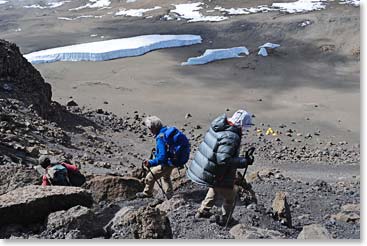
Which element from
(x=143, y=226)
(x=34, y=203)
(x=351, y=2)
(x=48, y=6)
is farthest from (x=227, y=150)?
(x=48, y=6)

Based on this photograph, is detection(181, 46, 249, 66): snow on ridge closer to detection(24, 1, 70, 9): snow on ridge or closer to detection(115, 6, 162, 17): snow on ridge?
detection(115, 6, 162, 17): snow on ridge

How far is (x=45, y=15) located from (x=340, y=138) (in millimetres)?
38352

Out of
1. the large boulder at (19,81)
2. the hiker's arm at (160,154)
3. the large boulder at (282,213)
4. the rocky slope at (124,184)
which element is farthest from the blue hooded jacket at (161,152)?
the large boulder at (19,81)

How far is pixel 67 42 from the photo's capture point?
35.1m

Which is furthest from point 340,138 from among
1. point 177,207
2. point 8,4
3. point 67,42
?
point 8,4

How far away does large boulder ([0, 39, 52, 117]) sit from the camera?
12.1 m

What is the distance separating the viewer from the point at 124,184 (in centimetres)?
586

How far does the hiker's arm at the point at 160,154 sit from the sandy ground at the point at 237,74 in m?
10.7

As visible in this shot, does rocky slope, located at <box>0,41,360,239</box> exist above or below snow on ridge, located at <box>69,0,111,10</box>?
below

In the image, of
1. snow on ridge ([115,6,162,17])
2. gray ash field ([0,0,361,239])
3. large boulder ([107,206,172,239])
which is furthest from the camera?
snow on ridge ([115,6,162,17])

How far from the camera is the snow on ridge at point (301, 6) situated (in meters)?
38.4

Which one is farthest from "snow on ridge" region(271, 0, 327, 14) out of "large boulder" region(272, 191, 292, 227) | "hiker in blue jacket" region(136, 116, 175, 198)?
"hiker in blue jacket" region(136, 116, 175, 198)

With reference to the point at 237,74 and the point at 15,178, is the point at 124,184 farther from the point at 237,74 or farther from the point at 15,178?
the point at 237,74

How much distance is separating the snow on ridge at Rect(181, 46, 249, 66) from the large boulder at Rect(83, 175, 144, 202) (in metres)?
21.7
